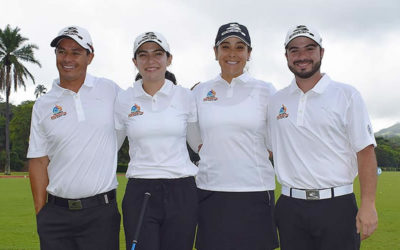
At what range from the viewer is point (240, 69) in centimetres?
577

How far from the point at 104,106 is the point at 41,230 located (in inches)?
61.2

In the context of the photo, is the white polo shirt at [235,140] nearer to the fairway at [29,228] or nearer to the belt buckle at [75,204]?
the belt buckle at [75,204]

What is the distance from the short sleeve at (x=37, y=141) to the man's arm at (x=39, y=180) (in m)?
0.08

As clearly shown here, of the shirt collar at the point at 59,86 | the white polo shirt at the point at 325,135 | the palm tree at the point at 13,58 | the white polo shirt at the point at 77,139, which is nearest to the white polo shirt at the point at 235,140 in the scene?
the white polo shirt at the point at 325,135

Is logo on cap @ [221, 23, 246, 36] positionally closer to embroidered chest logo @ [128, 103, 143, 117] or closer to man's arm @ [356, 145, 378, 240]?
embroidered chest logo @ [128, 103, 143, 117]

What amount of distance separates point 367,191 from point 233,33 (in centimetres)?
227

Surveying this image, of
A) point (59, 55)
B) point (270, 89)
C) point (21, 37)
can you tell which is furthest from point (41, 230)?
point (21, 37)

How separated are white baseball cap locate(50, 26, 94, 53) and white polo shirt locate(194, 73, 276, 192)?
4.91 ft

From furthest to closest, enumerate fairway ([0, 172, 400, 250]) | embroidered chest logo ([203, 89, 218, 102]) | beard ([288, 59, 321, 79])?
1. fairway ([0, 172, 400, 250])
2. embroidered chest logo ([203, 89, 218, 102])
3. beard ([288, 59, 321, 79])

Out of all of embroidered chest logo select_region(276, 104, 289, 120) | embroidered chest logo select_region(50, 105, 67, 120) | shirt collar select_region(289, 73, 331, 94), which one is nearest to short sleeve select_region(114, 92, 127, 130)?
embroidered chest logo select_region(50, 105, 67, 120)

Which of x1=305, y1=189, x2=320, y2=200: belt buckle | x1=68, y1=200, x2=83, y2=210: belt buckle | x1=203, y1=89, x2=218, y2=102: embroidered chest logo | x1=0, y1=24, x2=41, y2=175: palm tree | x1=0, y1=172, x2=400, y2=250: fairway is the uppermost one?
x1=0, y1=24, x2=41, y2=175: palm tree

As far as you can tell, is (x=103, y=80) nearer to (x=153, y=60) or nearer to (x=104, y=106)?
(x=104, y=106)

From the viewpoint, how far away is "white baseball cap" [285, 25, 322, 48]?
532 cm

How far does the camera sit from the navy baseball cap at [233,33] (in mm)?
5688
